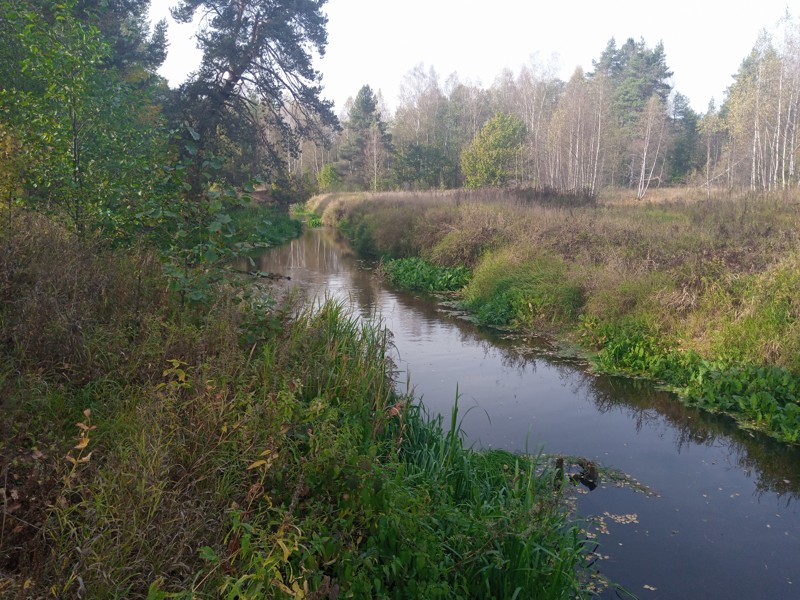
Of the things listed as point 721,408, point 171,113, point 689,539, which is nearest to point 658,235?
point 721,408

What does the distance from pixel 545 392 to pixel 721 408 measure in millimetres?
2088

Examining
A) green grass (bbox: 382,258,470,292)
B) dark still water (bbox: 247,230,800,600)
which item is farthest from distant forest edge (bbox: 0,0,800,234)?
green grass (bbox: 382,258,470,292)

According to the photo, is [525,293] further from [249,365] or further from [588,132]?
[588,132]

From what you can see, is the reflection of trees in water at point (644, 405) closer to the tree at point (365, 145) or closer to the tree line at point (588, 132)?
the tree line at point (588, 132)

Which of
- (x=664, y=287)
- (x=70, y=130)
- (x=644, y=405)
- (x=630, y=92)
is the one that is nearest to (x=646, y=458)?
(x=644, y=405)

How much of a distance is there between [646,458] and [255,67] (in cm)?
1774

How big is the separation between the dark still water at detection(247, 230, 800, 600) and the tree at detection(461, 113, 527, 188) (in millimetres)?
28409

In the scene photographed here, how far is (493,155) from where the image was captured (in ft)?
124

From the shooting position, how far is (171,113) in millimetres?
18656

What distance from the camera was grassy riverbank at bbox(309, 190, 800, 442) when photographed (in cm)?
768

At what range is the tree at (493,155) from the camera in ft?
125

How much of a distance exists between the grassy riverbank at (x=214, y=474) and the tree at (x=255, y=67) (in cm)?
1426

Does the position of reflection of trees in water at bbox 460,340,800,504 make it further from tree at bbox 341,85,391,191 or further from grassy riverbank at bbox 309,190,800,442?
tree at bbox 341,85,391,191

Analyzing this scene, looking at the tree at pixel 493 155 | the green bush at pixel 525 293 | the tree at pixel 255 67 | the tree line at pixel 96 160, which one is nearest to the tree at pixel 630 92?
the tree at pixel 493 155
